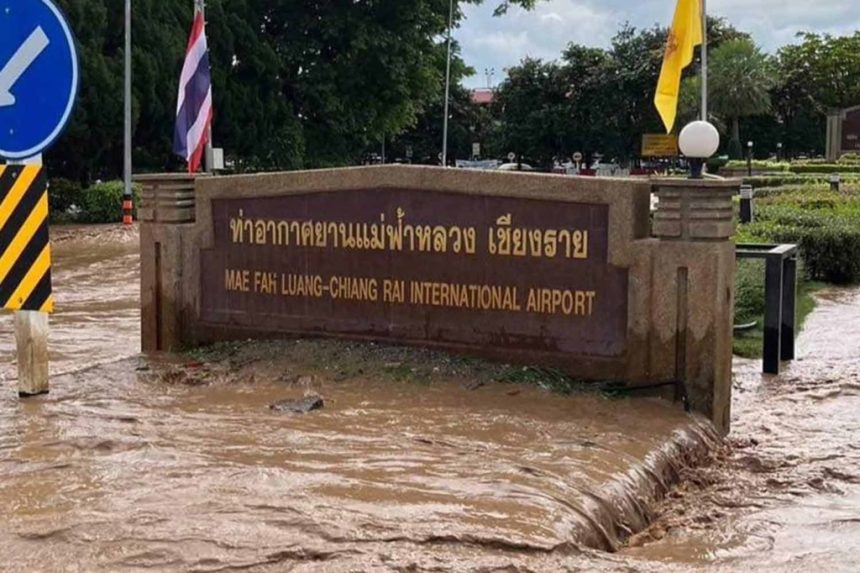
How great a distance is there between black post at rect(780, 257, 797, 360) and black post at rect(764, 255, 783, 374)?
401mm

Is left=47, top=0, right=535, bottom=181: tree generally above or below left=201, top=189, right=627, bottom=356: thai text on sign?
above

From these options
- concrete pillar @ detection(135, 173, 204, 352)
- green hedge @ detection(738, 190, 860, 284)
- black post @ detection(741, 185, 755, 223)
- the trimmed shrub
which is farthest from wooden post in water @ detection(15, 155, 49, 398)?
black post @ detection(741, 185, 755, 223)

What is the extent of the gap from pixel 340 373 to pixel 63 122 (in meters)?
2.58

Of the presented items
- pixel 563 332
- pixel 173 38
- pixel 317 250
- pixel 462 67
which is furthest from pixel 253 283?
pixel 462 67

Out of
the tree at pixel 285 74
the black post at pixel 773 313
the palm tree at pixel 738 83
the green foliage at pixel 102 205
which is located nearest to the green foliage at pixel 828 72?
the palm tree at pixel 738 83

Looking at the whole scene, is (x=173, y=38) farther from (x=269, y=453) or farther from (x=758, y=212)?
(x=269, y=453)

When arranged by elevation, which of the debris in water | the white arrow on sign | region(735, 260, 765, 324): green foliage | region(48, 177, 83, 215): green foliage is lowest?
the debris in water

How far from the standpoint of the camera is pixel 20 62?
627 cm

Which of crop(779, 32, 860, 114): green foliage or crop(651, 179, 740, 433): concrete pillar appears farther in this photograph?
crop(779, 32, 860, 114): green foliage

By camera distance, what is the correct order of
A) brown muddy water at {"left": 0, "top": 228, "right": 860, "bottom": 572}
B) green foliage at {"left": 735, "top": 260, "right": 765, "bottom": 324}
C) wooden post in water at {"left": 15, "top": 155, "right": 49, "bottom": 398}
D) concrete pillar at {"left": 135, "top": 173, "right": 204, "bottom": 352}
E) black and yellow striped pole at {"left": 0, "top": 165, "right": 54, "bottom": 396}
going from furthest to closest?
1. green foliage at {"left": 735, "top": 260, "right": 765, "bottom": 324}
2. concrete pillar at {"left": 135, "top": 173, "right": 204, "bottom": 352}
3. wooden post in water at {"left": 15, "top": 155, "right": 49, "bottom": 398}
4. black and yellow striped pole at {"left": 0, "top": 165, "right": 54, "bottom": 396}
5. brown muddy water at {"left": 0, "top": 228, "right": 860, "bottom": 572}

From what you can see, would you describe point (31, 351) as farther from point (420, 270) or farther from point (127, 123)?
point (127, 123)

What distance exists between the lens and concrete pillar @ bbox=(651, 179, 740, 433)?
276 inches

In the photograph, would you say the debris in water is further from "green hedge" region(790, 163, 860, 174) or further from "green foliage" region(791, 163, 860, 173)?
"green foliage" region(791, 163, 860, 173)

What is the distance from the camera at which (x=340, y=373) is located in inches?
302
